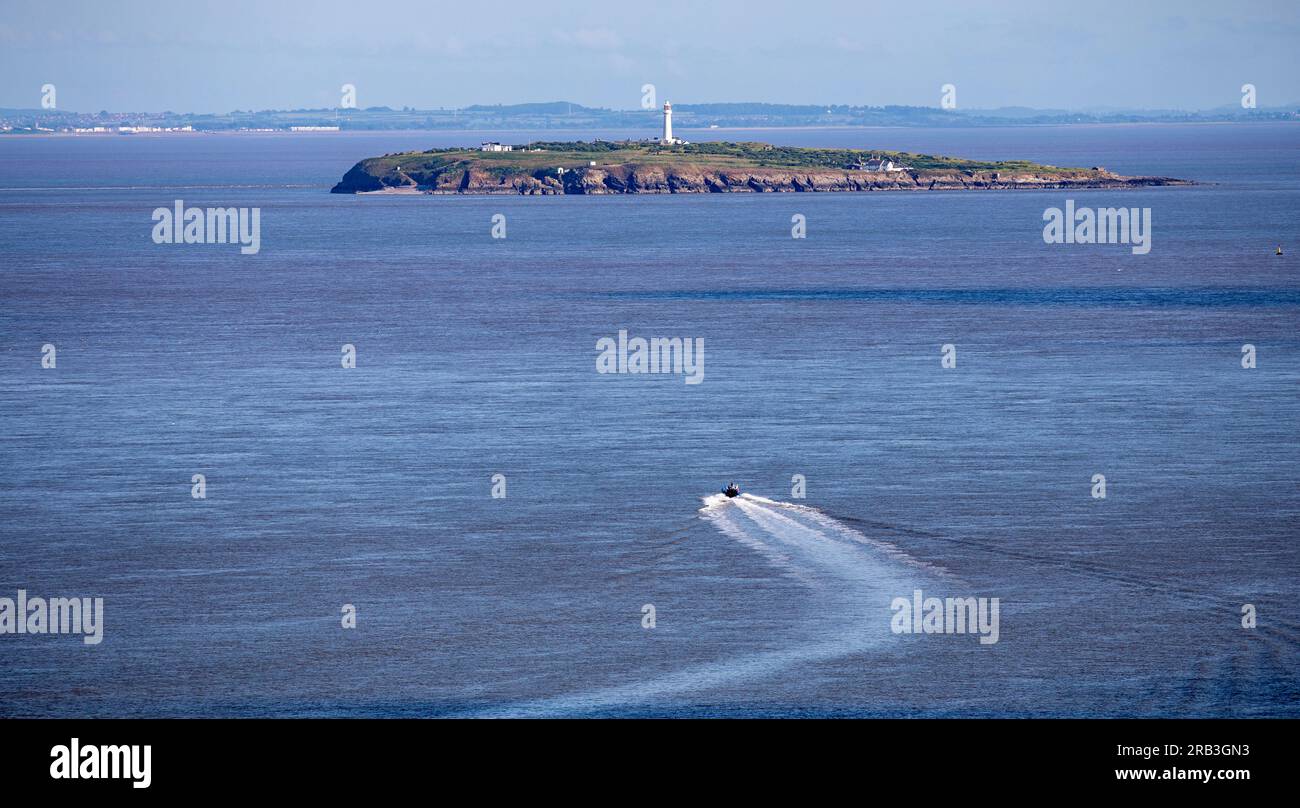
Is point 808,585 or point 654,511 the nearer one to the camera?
point 808,585

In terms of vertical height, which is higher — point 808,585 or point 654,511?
point 654,511

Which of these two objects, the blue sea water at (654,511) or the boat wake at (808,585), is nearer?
the boat wake at (808,585)

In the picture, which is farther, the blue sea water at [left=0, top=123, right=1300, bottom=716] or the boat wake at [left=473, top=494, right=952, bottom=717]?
the blue sea water at [left=0, top=123, right=1300, bottom=716]
